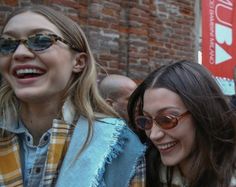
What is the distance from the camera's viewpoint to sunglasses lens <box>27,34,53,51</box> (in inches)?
72.4

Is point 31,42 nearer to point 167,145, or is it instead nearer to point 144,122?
point 144,122

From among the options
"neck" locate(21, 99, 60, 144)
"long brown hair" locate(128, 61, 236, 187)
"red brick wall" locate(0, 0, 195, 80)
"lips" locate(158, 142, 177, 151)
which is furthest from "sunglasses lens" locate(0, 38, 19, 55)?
"red brick wall" locate(0, 0, 195, 80)

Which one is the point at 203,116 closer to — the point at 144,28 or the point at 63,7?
the point at 63,7

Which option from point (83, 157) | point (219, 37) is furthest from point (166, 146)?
point (219, 37)

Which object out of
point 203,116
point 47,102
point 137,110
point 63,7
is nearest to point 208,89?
point 203,116

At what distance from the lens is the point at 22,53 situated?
1838mm

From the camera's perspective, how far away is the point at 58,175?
1.79 meters

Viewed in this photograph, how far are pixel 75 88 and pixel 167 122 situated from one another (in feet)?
1.40

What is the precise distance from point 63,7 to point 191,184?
323 cm

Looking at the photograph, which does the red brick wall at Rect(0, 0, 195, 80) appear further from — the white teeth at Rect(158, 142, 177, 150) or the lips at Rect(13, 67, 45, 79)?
the white teeth at Rect(158, 142, 177, 150)

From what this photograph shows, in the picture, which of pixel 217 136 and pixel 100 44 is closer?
pixel 217 136

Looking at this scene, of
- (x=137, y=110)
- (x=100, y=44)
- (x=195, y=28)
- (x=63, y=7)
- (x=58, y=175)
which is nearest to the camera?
(x=58, y=175)

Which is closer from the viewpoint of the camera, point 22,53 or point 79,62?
point 22,53

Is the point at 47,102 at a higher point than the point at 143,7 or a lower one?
→ lower
